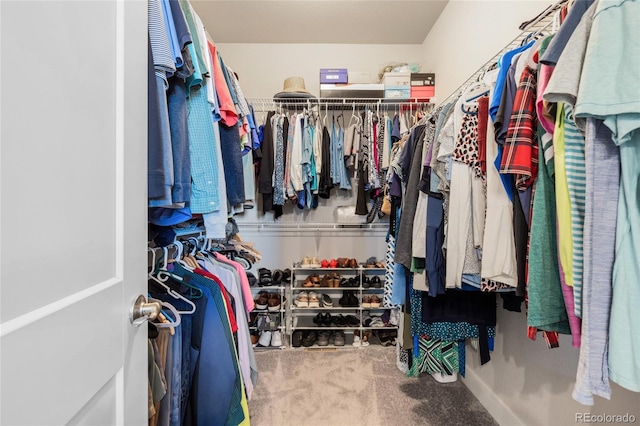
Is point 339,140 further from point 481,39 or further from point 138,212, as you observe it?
point 138,212

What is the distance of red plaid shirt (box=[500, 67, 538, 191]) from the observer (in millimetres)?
800

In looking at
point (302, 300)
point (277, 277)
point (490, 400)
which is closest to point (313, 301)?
point (302, 300)

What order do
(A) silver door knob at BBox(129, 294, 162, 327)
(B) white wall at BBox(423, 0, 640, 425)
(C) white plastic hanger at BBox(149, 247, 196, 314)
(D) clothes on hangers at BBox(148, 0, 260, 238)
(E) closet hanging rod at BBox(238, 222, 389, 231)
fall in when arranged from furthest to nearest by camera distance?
(E) closet hanging rod at BBox(238, 222, 389, 231) → (B) white wall at BBox(423, 0, 640, 425) → (C) white plastic hanger at BBox(149, 247, 196, 314) → (D) clothes on hangers at BBox(148, 0, 260, 238) → (A) silver door knob at BBox(129, 294, 162, 327)

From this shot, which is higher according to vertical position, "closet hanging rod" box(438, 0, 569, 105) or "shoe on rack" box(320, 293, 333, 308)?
"closet hanging rod" box(438, 0, 569, 105)

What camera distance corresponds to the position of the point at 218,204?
3.13 feet

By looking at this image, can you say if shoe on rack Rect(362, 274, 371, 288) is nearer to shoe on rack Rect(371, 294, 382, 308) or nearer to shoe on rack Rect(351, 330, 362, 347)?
shoe on rack Rect(371, 294, 382, 308)


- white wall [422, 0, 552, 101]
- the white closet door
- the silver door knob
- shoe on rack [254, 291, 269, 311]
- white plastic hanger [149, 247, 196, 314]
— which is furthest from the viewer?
shoe on rack [254, 291, 269, 311]

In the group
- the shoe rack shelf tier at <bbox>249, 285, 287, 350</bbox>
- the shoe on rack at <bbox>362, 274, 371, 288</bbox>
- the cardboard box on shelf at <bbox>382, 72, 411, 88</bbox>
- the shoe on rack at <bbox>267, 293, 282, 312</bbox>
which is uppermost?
the cardboard box on shelf at <bbox>382, 72, 411, 88</bbox>

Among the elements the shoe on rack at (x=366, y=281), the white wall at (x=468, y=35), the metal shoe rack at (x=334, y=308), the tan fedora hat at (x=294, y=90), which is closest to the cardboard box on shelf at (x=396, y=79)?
the white wall at (x=468, y=35)

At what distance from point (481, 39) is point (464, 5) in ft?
1.34

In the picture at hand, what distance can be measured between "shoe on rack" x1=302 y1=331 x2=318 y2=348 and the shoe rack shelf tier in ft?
0.57

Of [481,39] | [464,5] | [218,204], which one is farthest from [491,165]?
[464,5]

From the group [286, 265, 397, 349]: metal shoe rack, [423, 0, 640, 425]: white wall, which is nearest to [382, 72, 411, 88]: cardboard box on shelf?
[423, 0, 640, 425]: white wall

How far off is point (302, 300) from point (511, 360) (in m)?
1.53
